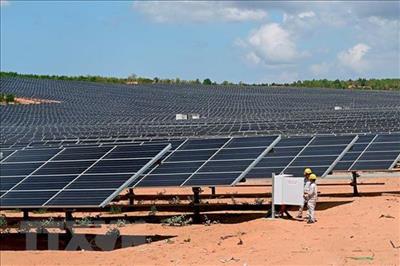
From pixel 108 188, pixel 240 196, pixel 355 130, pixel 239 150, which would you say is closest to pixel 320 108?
pixel 355 130

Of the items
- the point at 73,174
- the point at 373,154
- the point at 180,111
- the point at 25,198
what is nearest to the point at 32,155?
A: the point at 73,174

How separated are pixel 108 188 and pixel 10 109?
3334 centimetres

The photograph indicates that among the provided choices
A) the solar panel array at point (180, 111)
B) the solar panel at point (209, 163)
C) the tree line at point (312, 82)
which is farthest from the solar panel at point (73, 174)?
the tree line at point (312, 82)

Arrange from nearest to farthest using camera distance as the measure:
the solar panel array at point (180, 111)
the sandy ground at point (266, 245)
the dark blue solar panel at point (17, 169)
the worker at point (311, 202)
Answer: the sandy ground at point (266, 245) < the worker at point (311, 202) < the dark blue solar panel at point (17, 169) < the solar panel array at point (180, 111)

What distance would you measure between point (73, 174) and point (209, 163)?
3057mm

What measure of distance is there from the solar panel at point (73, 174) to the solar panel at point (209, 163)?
0.83 metres

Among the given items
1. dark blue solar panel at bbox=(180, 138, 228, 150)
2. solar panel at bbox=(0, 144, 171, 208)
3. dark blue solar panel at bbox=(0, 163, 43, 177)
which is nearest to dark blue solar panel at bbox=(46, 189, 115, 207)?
solar panel at bbox=(0, 144, 171, 208)

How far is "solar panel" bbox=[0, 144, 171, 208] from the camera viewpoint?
13.4 metres

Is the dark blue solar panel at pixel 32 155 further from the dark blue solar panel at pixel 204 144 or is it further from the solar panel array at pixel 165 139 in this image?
the dark blue solar panel at pixel 204 144

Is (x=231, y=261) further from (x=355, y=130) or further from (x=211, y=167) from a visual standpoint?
(x=355, y=130)

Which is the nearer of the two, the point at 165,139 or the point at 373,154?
the point at 373,154

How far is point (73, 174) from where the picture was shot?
47.6 ft

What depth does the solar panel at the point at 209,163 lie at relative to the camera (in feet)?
49.4

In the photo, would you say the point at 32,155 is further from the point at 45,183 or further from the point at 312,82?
the point at 312,82
